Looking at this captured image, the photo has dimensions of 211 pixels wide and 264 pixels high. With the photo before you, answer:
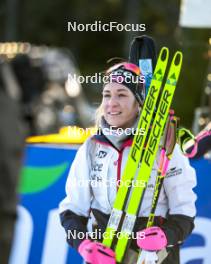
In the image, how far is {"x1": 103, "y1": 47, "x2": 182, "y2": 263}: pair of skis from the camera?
390cm

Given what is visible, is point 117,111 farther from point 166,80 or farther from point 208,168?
point 208,168

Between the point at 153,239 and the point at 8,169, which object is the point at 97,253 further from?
the point at 8,169

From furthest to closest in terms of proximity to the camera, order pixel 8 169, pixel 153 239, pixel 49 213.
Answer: pixel 49 213 < pixel 8 169 < pixel 153 239

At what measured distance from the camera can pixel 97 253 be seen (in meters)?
3.85

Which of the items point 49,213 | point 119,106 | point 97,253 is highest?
point 119,106

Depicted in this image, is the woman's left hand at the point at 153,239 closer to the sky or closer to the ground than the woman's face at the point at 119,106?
closer to the ground

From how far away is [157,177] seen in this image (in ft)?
12.9

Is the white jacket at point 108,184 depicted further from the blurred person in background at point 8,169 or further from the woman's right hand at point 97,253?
the blurred person in background at point 8,169

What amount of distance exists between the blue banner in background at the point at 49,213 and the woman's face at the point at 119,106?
1.05m

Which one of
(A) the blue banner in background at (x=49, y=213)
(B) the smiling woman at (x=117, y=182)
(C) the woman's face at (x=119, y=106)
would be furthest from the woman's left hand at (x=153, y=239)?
(A) the blue banner in background at (x=49, y=213)

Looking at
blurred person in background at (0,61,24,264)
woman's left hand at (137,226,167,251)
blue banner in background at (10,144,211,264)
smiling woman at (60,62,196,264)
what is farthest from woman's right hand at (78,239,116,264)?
blue banner in background at (10,144,211,264)

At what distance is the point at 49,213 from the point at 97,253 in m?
1.27

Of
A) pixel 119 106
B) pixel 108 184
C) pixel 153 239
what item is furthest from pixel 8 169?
pixel 153 239

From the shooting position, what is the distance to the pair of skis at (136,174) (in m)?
3.90
